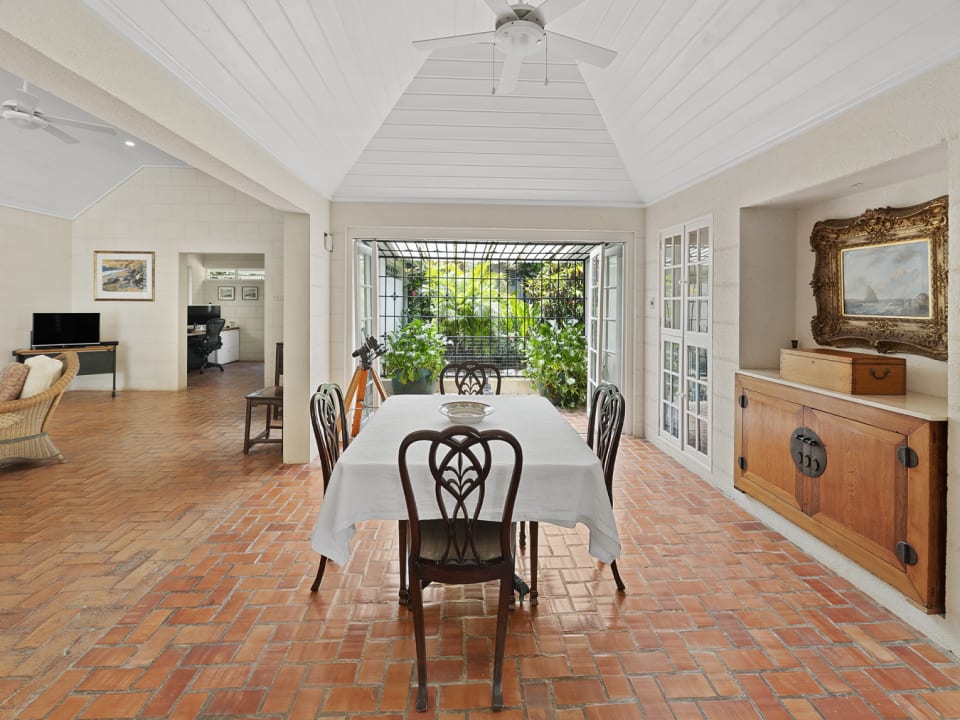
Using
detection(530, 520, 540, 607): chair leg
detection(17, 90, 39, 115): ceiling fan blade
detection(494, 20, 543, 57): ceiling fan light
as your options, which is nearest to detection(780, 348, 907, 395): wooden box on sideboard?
detection(530, 520, 540, 607): chair leg

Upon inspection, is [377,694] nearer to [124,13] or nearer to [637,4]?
[124,13]

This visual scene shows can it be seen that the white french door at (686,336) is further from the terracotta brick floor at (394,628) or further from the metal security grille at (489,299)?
the metal security grille at (489,299)

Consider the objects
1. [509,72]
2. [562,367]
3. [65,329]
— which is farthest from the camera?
[65,329]

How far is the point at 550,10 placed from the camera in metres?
2.20

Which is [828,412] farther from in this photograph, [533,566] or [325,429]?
[325,429]

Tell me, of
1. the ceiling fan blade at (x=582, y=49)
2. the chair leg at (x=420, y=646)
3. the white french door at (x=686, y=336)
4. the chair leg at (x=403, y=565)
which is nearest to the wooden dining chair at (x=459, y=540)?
the chair leg at (x=420, y=646)

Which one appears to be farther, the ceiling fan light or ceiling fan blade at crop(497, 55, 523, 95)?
ceiling fan blade at crop(497, 55, 523, 95)

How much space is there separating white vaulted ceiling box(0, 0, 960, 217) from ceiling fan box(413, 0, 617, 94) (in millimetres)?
389

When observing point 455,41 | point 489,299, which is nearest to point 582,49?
point 455,41

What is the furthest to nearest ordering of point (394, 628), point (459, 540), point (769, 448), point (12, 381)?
point (12, 381)
point (769, 448)
point (394, 628)
point (459, 540)

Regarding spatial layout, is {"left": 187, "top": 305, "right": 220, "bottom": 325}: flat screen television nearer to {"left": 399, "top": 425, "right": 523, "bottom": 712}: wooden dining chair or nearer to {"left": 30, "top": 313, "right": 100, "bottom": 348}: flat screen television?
{"left": 30, "top": 313, "right": 100, "bottom": 348}: flat screen television

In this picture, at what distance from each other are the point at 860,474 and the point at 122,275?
9399 mm

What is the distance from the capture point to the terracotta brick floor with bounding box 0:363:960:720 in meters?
1.86

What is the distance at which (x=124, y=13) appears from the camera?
1.89 metres
